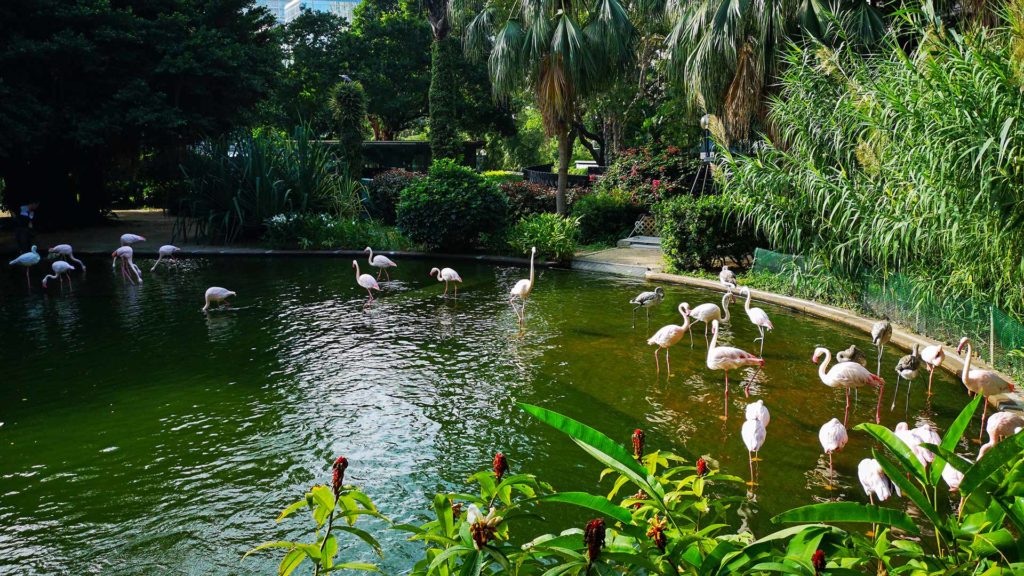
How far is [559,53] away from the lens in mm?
17766

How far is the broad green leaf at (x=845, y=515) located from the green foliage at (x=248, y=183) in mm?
18448

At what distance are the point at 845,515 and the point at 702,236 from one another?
43.8ft

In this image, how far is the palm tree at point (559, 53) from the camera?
1770 cm

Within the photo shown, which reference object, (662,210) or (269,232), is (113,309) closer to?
(269,232)

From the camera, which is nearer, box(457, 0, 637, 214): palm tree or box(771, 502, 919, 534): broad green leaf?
box(771, 502, 919, 534): broad green leaf

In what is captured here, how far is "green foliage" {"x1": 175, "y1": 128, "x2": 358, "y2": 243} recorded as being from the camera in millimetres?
19406

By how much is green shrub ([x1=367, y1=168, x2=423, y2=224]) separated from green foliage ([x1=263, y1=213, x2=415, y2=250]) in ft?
11.3

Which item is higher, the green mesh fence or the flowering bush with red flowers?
the flowering bush with red flowers

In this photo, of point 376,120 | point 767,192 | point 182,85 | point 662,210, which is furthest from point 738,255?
point 376,120

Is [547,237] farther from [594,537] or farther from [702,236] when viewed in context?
[594,537]

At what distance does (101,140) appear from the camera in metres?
19.8

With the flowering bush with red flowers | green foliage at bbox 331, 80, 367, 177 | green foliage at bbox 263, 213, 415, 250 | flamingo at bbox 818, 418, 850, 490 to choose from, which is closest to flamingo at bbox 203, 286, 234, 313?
green foliage at bbox 263, 213, 415, 250

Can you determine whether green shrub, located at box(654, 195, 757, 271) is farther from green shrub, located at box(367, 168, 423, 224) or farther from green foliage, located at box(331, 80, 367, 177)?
green foliage, located at box(331, 80, 367, 177)

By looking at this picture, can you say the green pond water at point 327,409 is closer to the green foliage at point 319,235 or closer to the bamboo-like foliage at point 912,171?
the bamboo-like foliage at point 912,171
